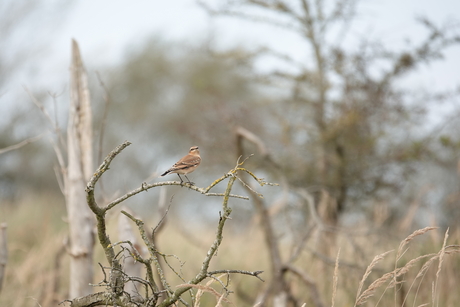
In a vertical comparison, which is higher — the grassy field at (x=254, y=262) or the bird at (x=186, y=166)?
the grassy field at (x=254, y=262)

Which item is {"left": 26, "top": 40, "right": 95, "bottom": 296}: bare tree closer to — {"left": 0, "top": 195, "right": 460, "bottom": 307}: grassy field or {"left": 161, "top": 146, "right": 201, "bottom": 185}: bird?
{"left": 0, "top": 195, "right": 460, "bottom": 307}: grassy field

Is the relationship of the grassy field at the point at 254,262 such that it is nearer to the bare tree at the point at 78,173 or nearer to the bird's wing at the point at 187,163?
the bare tree at the point at 78,173

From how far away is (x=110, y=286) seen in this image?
165cm

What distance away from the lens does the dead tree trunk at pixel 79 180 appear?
3.15m

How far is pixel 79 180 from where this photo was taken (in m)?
3.27

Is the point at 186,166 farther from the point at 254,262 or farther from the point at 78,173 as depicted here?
the point at 254,262

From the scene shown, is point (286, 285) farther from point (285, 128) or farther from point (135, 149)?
point (135, 149)

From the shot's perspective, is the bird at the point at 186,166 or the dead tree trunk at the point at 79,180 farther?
the dead tree trunk at the point at 79,180

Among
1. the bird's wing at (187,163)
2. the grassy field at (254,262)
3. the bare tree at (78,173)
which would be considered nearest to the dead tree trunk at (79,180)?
the bare tree at (78,173)

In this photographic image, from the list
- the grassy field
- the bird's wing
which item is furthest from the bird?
the grassy field

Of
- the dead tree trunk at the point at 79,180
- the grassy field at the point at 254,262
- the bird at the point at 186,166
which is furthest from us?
the grassy field at the point at 254,262

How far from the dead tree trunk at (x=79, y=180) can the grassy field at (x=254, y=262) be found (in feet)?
3.22

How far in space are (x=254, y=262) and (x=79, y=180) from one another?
4.20 metres

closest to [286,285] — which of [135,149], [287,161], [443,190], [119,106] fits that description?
[287,161]
